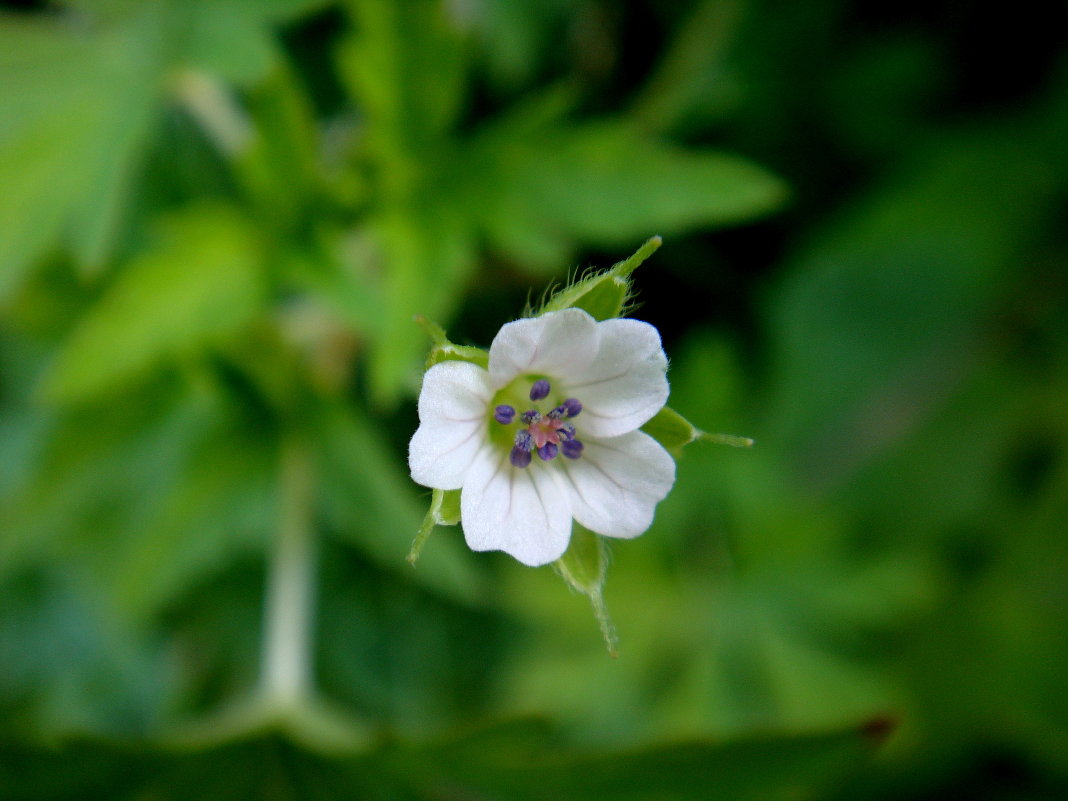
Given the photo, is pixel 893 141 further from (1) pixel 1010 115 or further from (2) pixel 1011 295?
(2) pixel 1011 295

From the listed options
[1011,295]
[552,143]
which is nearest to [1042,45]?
[1011,295]

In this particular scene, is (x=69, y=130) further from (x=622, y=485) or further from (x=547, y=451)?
(x=622, y=485)

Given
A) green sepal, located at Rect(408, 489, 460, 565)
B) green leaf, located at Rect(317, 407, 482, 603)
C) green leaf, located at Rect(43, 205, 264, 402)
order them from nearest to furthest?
green sepal, located at Rect(408, 489, 460, 565)
green leaf, located at Rect(43, 205, 264, 402)
green leaf, located at Rect(317, 407, 482, 603)

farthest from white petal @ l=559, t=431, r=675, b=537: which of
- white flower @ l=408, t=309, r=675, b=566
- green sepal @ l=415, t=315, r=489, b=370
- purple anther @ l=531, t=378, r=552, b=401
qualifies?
green sepal @ l=415, t=315, r=489, b=370

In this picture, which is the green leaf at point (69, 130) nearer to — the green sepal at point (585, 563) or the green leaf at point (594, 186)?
the green leaf at point (594, 186)

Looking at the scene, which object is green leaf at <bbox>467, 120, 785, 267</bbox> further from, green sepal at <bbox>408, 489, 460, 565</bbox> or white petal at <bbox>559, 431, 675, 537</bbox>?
green sepal at <bbox>408, 489, 460, 565</bbox>

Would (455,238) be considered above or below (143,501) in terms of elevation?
above
